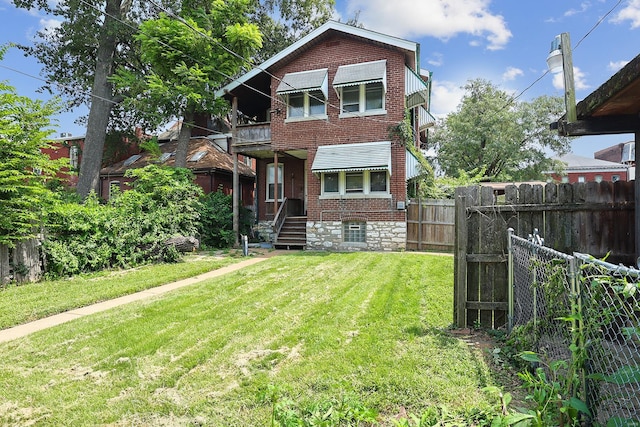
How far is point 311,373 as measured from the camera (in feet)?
11.1

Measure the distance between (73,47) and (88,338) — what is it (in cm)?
2071

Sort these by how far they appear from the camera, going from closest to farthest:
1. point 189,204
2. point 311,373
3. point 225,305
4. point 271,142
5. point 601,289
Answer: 1. point 601,289
2. point 311,373
3. point 225,305
4. point 189,204
5. point 271,142

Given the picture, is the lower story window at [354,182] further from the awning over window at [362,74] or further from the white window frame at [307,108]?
the awning over window at [362,74]

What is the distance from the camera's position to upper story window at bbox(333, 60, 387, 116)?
1364 centimetres

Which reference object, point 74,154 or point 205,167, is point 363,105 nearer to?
point 205,167

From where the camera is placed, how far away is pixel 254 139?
15906mm

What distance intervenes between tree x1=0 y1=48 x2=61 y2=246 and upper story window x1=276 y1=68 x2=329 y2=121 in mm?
8601

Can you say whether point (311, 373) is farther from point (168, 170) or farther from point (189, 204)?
point (168, 170)

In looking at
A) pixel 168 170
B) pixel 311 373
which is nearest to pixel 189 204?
pixel 168 170

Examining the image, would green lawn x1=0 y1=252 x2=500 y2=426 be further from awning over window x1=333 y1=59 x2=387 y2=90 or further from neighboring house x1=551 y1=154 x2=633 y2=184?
neighboring house x1=551 y1=154 x2=633 y2=184

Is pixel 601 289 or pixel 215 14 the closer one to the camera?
pixel 601 289

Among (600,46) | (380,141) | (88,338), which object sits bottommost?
(88,338)

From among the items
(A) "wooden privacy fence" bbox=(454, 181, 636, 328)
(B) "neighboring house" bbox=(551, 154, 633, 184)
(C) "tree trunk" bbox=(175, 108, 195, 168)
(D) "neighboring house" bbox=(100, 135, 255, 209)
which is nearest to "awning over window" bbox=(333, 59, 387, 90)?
(C) "tree trunk" bbox=(175, 108, 195, 168)

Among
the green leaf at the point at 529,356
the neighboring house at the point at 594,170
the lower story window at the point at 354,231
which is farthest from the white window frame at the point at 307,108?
the neighboring house at the point at 594,170
